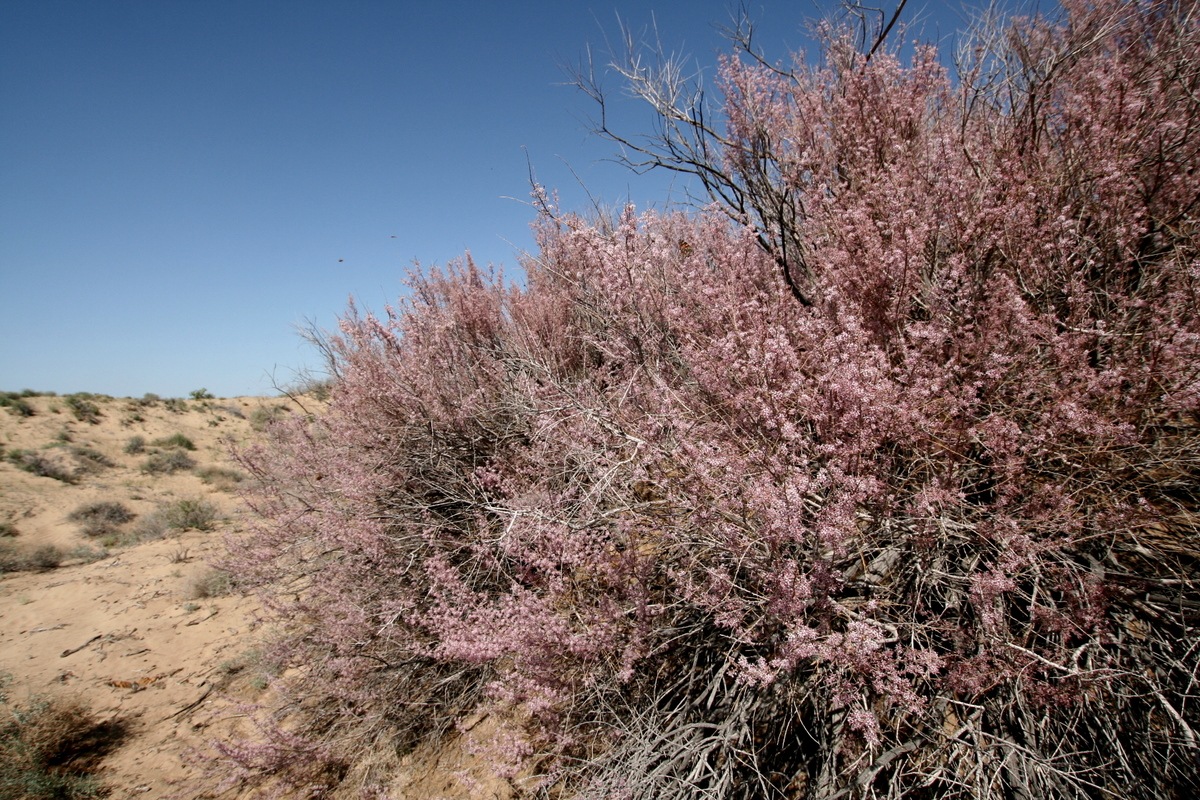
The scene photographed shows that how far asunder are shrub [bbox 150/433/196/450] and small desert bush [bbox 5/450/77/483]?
2629 mm

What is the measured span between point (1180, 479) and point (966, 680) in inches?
43.9

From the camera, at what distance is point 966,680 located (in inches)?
60.0

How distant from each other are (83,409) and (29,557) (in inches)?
460

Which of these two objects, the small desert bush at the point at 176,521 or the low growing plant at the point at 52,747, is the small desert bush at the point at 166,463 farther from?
the low growing plant at the point at 52,747

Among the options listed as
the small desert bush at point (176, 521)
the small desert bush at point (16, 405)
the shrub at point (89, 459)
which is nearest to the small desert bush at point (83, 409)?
the small desert bush at point (16, 405)

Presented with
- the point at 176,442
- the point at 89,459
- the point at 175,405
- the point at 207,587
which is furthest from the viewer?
the point at 175,405

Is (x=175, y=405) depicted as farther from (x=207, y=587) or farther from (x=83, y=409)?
(x=207, y=587)

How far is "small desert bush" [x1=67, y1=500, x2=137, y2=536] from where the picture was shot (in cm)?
978

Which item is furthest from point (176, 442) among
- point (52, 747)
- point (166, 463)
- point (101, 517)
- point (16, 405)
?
point (52, 747)

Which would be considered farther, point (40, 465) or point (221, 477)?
point (221, 477)

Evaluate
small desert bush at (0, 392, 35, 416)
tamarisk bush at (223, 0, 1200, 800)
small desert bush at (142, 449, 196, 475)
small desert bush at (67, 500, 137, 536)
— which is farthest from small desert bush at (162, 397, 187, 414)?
tamarisk bush at (223, 0, 1200, 800)

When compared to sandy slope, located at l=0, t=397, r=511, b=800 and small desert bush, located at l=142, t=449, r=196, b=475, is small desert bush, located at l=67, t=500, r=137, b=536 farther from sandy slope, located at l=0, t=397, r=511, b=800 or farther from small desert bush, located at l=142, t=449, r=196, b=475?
small desert bush, located at l=142, t=449, r=196, b=475

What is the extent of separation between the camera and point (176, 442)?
15203mm

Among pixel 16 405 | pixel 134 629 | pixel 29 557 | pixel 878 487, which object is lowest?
pixel 878 487
